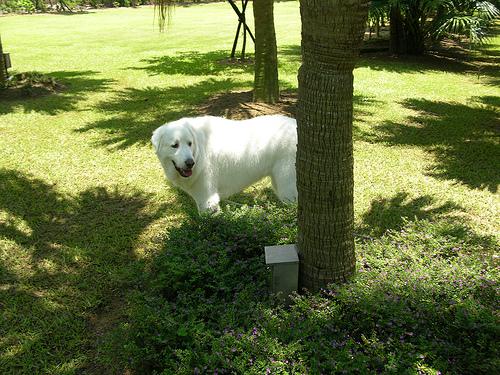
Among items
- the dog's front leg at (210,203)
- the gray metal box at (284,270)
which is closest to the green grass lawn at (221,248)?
the gray metal box at (284,270)

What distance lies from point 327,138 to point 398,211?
Result: 3.22 meters

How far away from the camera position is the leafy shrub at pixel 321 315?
258 cm

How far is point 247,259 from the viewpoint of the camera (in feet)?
11.9

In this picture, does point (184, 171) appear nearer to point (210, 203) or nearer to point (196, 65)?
point (210, 203)

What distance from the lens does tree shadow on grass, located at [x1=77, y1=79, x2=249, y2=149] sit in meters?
8.50

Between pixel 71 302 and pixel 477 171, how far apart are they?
232 inches

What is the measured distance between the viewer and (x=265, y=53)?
8.73 meters

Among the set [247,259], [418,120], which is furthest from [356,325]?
[418,120]

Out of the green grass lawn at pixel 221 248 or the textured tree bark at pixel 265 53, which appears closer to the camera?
the green grass lawn at pixel 221 248

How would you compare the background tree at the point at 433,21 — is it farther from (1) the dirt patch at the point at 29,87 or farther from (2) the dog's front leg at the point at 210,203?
(2) the dog's front leg at the point at 210,203

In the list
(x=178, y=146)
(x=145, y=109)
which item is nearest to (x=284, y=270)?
(x=178, y=146)

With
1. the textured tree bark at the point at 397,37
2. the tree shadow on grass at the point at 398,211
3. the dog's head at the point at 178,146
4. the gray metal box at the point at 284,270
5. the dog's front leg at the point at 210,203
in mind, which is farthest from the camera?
the textured tree bark at the point at 397,37

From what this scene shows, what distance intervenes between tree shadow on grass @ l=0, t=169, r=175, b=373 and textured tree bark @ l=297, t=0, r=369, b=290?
1.94 metres

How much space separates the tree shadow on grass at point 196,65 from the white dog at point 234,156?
909 centimetres
